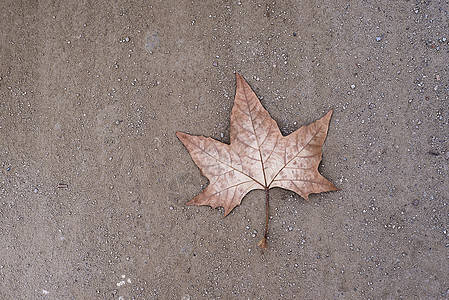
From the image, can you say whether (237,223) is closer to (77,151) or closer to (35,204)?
(77,151)

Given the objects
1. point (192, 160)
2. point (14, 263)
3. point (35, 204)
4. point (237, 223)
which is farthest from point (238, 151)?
point (14, 263)

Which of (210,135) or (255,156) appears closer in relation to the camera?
(255,156)

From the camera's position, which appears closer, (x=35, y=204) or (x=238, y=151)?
(x=238, y=151)
